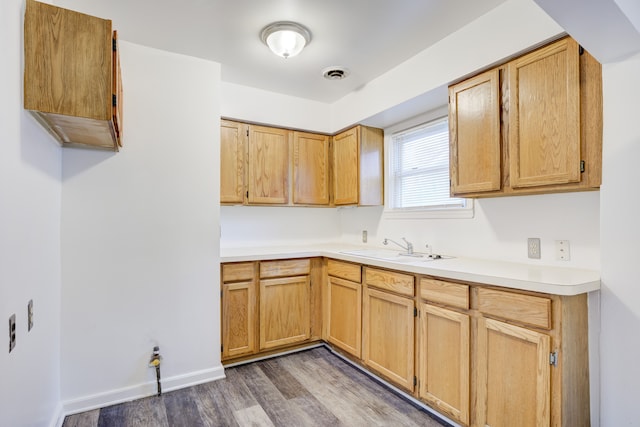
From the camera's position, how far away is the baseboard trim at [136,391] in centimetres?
210

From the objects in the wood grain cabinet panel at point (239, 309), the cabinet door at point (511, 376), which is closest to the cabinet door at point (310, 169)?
the wood grain cabinet panel at point (239, 309)

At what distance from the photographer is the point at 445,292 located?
75.3 inches

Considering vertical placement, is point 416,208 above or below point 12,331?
above

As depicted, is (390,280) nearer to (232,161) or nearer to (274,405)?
(274,405)

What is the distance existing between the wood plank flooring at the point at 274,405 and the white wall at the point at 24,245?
43 centimetres

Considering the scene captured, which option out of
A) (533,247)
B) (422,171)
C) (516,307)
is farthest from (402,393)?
(422,171)

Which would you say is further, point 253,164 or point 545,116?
point 253,164

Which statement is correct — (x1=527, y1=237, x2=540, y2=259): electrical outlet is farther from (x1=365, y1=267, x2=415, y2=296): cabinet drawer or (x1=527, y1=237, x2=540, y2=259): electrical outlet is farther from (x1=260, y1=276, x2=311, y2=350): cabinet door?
(x1=260, y1=276, x2=311, y2=350): cabinet door

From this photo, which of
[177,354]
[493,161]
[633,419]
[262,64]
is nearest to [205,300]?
[177,354]

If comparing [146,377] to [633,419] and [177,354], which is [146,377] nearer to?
[177,354]

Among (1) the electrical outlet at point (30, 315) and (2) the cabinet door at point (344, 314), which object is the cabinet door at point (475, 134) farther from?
(1) the electrical outlet at point (30, 315)

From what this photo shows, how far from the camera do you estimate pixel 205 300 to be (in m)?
2.52

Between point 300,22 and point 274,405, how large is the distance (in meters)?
Result: 2.49

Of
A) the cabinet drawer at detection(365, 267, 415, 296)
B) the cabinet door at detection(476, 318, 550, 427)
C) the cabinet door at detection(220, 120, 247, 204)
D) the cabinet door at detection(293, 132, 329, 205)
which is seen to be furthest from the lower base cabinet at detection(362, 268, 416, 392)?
the cabinet door at detection(220, 120, 247, 204)
